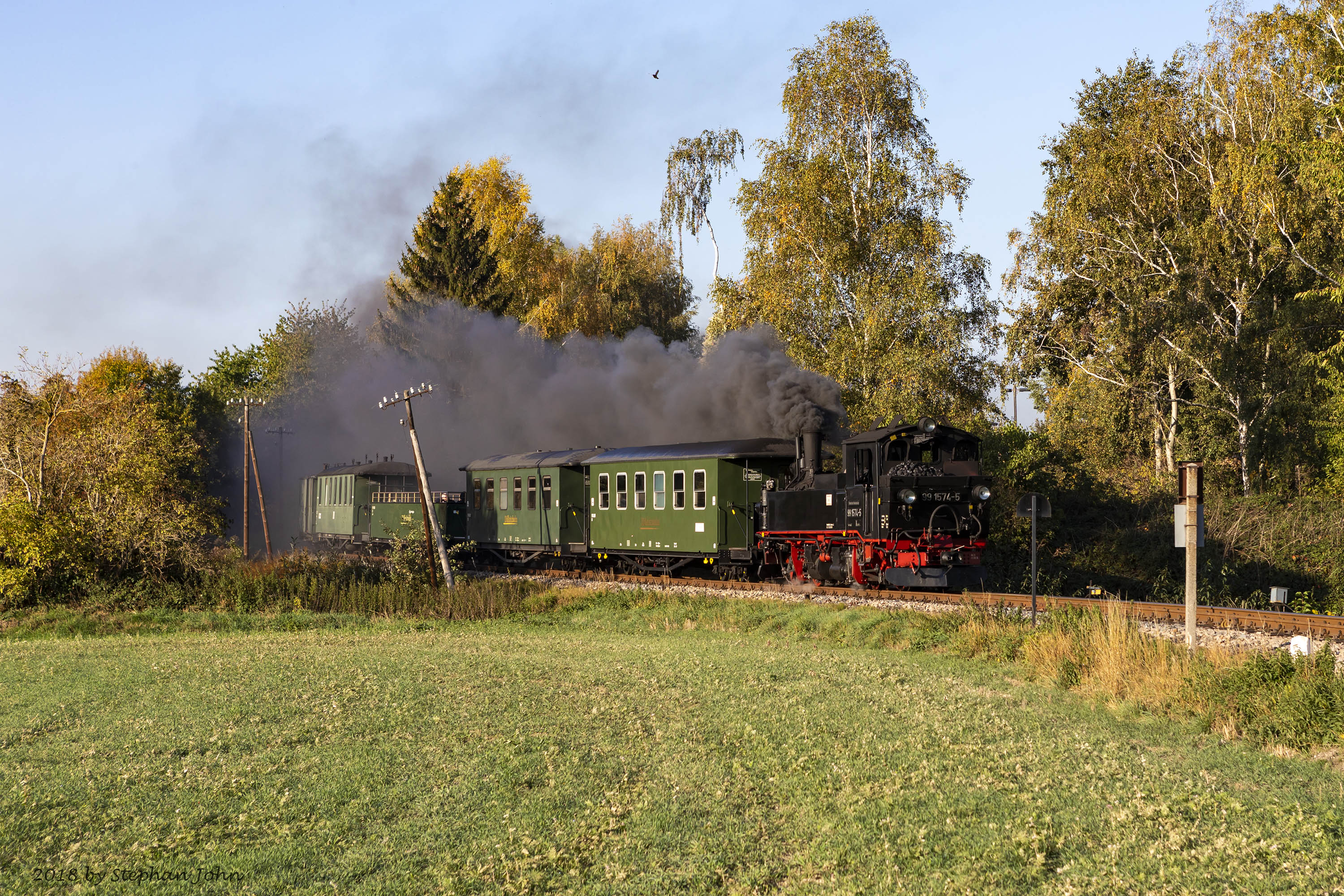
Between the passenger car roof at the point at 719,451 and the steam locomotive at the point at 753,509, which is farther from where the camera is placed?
the passenger car roof at the point at 719,451

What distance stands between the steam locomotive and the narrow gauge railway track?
0.42 metres

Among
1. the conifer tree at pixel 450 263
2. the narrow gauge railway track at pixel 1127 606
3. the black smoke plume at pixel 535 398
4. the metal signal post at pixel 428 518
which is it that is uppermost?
the conifer tree at pixel 450 263

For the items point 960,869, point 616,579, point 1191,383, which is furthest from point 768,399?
point 960,869

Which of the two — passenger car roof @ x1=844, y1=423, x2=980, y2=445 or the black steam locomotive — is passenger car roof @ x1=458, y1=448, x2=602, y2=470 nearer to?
the black steam locomotive

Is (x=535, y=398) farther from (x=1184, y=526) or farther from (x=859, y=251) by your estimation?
(x=1184, y=526)

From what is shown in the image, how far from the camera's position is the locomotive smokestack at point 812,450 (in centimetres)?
2200

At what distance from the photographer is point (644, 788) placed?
7.82m

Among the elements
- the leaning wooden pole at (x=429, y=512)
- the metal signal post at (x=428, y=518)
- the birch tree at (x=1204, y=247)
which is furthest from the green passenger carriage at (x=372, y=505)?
the birch tree at (x=1204, y=247)

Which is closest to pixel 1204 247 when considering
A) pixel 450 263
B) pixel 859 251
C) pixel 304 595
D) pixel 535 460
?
pixel 859 251

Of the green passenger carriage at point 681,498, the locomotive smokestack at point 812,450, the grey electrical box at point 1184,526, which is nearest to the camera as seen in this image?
the grey electrical box at point 1184,526

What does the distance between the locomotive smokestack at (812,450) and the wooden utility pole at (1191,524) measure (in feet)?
32.6

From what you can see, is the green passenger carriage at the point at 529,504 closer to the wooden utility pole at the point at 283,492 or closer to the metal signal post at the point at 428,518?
the metal signal post at the point at 428,518

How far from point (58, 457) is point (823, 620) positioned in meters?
19.9

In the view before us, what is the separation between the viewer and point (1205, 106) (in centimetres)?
3123
